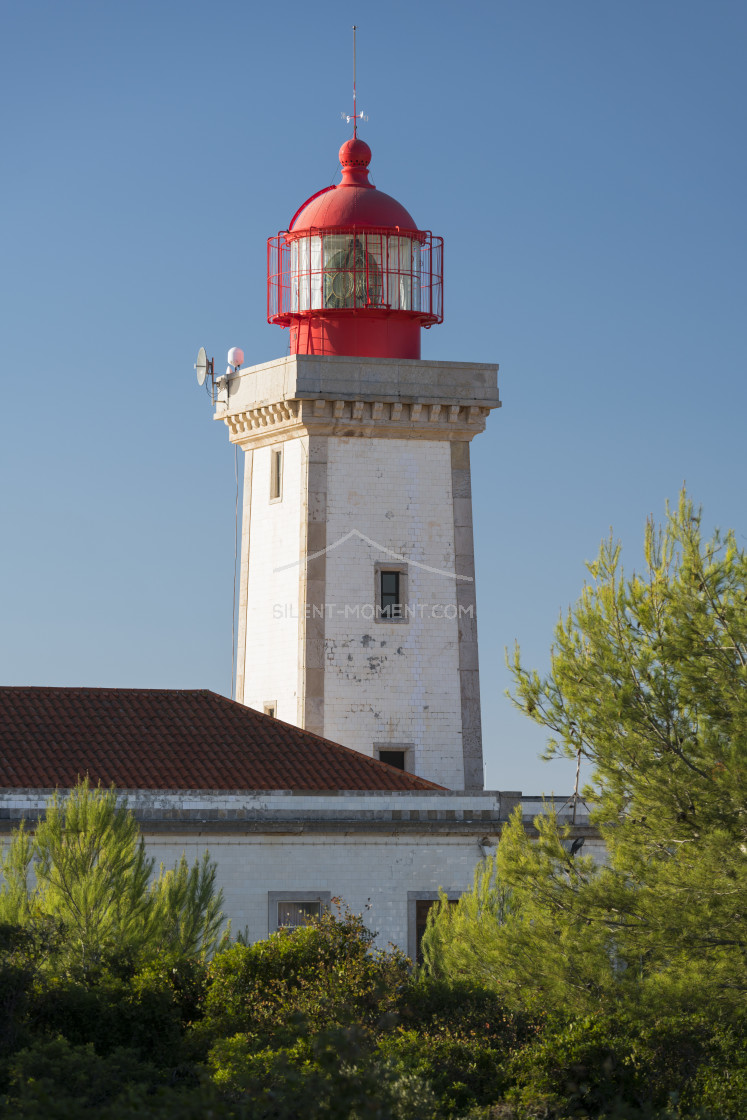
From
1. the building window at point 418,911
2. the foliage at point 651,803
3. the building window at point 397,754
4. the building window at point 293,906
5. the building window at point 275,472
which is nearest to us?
the foliage at point 651,803

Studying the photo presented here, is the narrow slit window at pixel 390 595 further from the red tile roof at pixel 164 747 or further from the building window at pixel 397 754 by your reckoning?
the red tile roof at pixel 164 747

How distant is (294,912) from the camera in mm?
24047

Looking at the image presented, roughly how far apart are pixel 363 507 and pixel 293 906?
7463 millimetres

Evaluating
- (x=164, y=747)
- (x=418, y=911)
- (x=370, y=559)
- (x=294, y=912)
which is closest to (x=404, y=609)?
(x=370, y=559)

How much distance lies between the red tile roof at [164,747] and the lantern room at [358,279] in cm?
682

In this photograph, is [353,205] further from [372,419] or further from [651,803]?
[651,803]

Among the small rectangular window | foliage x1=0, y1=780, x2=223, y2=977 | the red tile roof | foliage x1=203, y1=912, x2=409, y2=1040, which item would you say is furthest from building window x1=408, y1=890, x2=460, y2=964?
foliage x1=203, y1=912, x2=409, y2=1040

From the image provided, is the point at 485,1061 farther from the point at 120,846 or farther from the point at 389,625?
A: the point at 389,625

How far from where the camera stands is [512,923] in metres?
17.8

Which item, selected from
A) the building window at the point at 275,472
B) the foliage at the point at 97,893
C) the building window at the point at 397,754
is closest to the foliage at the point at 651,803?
the foliage at the point at 97,893

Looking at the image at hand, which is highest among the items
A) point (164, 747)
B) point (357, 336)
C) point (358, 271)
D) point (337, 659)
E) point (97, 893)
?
point (358, 271)

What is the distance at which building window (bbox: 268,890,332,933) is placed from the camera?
23.9m

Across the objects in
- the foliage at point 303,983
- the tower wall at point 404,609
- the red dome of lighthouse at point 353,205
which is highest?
the red dome of lighthouse at point 353,205

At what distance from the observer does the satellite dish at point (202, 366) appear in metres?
31.3
